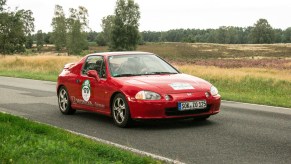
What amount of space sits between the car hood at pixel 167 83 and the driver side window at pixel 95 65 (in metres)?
0.73

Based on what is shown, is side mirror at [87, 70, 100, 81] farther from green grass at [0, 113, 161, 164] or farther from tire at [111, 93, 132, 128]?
green grass at [0, 113, 161, 164]

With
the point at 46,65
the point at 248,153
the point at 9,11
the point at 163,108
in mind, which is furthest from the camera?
the point at 9,11

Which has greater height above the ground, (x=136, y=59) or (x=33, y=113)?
(x=136, y=59)

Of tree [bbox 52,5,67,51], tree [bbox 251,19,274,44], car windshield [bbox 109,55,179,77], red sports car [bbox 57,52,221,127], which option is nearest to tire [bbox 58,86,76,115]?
red sports car [bbox 57,52,221,127]

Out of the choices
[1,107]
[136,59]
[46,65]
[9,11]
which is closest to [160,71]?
[136,59]

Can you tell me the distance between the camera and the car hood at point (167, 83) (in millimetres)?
8508

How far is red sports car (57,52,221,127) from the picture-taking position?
27.7 ft

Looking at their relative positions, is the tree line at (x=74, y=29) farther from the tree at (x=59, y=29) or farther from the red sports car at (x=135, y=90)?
the red sports car at (x=135, y=90)

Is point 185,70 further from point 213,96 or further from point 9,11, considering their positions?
point 9,11

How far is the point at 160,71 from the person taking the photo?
9672 mm

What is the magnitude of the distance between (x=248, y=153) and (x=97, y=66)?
447cm

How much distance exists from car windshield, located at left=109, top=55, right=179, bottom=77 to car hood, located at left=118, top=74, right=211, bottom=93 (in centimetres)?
33

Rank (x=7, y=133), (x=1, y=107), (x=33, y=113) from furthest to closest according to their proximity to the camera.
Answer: (x=1, y=107)
(x=33, y=113)
(x=7, y=133)

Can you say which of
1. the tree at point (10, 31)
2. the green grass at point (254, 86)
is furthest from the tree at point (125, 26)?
the green grass at point (254, 86)
